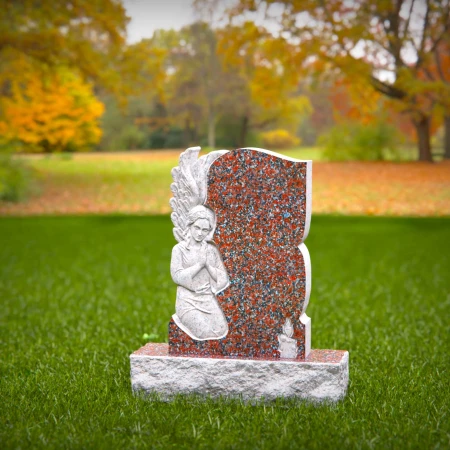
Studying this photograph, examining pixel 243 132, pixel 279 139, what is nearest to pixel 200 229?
pixel 243 132

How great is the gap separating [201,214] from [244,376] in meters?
1.20

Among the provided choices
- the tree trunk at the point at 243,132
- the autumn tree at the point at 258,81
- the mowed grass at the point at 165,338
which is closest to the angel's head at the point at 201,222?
the mowed grass at the point at 165,338

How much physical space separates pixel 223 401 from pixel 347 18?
18.2 metres

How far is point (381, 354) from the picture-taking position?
672 centimetres

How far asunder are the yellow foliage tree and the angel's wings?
21751mm

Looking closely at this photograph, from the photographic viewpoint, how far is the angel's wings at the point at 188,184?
5.38 metres

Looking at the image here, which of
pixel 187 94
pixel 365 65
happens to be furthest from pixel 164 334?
pixel 187 94

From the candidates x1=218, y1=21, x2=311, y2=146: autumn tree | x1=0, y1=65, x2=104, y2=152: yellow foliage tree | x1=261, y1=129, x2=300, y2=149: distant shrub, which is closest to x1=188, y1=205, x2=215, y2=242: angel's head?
x1=218, y1=21, x2=311, y2=146: autumn tree

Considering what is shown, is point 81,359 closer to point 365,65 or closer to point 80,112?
point 365,65

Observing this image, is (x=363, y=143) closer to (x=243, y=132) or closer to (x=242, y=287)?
(x=243, y=132)

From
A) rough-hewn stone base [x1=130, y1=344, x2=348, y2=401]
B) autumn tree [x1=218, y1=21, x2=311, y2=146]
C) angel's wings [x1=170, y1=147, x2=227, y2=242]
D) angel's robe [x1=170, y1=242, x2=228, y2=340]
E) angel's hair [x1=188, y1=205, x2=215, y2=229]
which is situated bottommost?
rough-hewn stone base [x1=130, y1=344, x2=348, y2=401]

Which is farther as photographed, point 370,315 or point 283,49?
point 283,49

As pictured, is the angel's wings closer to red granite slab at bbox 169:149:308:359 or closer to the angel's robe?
red granite slab at bbox 169:149:308:359

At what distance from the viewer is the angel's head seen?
536cm
